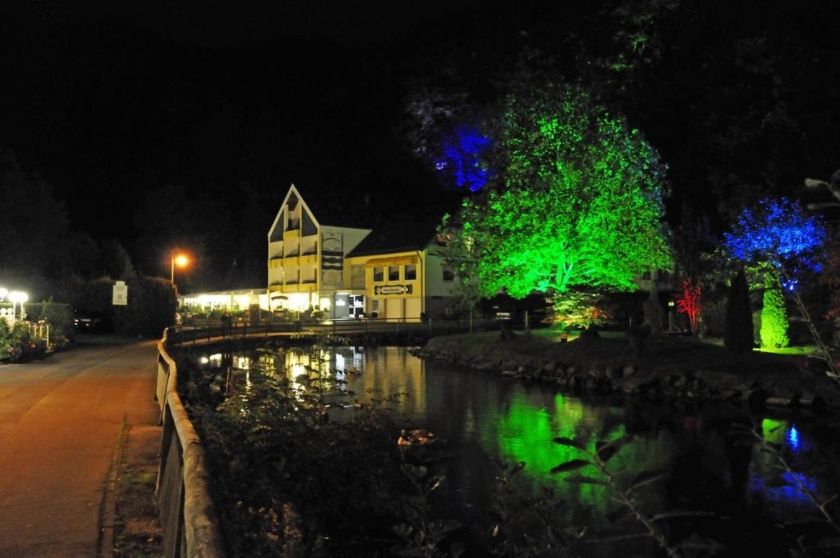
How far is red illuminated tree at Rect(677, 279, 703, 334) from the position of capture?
3238cm

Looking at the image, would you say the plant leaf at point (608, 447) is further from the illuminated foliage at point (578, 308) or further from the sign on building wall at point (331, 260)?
the sign on building wall at point (331, 260)

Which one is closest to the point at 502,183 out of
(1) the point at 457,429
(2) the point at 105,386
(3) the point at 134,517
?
(1) the point at 457,429

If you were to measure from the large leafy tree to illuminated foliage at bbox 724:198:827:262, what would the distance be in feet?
11.6

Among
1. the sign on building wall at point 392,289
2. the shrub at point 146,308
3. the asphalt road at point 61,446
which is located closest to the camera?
the asphalt road at point 61,446

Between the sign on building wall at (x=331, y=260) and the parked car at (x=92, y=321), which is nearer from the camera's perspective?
the parked car at (x=92, y=321)

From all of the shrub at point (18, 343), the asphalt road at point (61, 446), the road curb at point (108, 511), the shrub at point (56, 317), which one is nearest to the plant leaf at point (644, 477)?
the road curb at point (108, 511)

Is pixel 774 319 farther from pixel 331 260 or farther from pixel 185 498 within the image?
pixel 331 260

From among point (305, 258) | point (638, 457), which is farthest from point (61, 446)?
point (305, 258)

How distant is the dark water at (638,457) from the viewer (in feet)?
32.6

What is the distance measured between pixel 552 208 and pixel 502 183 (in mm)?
4020

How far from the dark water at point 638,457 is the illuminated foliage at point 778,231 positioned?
1224 cm

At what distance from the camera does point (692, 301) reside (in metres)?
32.6

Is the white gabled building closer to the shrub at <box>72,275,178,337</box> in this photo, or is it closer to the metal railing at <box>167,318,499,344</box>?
the metal railing at <box>167,318,499,344</box>

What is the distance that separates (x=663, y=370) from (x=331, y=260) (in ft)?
131
